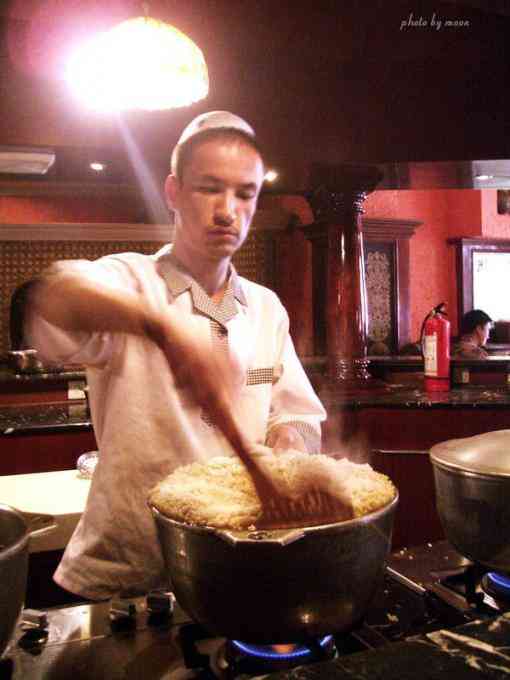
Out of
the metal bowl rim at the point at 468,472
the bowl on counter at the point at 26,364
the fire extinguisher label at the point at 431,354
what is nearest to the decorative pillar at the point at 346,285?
the fire extinguisher label at the point at 431,354

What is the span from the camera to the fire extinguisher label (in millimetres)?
5055

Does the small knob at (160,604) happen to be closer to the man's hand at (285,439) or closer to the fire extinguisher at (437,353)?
the man's hand at (285,439)

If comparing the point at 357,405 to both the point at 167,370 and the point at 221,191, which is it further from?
the point at 221,191

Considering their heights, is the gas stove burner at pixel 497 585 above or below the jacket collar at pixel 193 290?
below

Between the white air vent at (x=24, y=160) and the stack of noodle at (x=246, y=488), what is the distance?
14.3 feet

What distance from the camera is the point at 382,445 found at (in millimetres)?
4332

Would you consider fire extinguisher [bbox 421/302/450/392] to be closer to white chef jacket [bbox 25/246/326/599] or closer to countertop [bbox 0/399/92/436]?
countertop [bbox 0/399/92/436]

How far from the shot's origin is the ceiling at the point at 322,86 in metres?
4.61

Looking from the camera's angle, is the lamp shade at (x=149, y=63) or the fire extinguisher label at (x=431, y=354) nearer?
the lamp shade at (x=149, y=63)

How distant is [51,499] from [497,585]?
1.45 metres

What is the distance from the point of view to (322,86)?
4.95 m

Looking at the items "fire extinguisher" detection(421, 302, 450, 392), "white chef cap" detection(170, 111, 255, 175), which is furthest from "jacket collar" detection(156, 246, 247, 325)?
"fire extinguisher" detection(421, 302, 450, 392)

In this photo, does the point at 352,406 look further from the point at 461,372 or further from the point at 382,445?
the point at 461,372

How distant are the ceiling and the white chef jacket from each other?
334 centimetres
